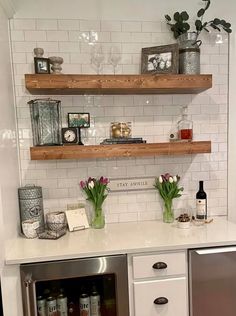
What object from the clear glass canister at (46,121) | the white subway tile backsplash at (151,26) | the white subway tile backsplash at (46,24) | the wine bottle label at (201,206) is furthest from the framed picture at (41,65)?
the wine bottle label at (201,206)

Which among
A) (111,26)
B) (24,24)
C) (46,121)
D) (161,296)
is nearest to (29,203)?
(46,121)

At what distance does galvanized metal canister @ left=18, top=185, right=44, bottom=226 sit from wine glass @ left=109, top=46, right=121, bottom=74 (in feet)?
3.46

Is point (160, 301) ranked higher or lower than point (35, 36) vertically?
lower

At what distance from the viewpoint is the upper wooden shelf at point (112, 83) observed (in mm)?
1816

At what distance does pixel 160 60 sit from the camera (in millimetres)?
2018

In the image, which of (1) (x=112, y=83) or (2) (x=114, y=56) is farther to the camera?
(2) (x=114, y=56)

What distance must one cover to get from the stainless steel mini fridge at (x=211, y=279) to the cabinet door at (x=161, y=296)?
0.06 m

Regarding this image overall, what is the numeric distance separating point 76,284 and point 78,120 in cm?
111

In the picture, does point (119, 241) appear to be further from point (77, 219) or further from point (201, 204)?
point (201, 204)

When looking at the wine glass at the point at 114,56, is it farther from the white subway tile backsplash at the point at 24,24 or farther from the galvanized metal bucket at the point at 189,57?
the white subway tile backsplash at the point at 24,24

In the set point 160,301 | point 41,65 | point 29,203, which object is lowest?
point 160,301

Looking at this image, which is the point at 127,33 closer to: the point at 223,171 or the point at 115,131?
the point at 115,131

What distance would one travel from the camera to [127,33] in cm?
212

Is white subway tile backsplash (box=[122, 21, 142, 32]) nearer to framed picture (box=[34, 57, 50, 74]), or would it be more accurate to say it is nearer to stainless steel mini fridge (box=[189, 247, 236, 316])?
framed picture (box=[34, 57, 50, 74])
